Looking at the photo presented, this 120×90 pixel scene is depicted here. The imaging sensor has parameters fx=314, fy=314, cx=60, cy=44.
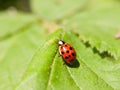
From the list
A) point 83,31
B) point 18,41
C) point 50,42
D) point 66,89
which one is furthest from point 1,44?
point 66,89

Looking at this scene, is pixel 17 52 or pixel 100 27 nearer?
pixel 17 52

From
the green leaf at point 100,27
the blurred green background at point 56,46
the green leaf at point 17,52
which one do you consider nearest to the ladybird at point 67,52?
the blurred green background at point 56,46

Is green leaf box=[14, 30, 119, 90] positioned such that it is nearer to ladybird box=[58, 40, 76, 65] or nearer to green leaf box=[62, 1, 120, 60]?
ladybird box=[58, 40, 76, 65]

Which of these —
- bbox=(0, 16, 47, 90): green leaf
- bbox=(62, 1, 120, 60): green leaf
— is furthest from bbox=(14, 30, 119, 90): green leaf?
bbox=(0, 16, 47, 90): green leaf

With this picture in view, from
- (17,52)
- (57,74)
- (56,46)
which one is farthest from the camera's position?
Answer: (17,52)

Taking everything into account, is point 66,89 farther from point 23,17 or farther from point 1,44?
point 23,17

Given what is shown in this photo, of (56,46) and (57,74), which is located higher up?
(56,46)

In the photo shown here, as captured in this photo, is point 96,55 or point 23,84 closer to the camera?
point 23,84

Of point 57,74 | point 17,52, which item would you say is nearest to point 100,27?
point 17,52

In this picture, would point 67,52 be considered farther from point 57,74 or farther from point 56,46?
point 57,74
